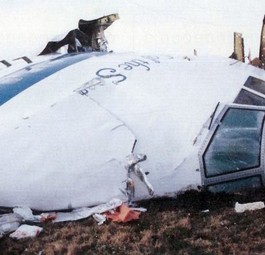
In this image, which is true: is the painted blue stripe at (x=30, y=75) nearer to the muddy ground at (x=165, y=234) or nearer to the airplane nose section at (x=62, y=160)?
the airplane nose section at (x=62, y=160)

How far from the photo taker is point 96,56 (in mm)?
9562

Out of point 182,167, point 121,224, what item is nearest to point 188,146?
point 182,167

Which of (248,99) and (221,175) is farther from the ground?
(248,99)

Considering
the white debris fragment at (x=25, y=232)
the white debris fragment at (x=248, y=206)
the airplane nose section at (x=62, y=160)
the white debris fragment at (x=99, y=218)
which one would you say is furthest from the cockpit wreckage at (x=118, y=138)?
the white debris fragment at (x=248, y=206)

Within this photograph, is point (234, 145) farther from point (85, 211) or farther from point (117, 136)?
point (85, 211)

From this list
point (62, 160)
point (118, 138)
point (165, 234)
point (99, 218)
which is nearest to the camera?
point (165, 234)

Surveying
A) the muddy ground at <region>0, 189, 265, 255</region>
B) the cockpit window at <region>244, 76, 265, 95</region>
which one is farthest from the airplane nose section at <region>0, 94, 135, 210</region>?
the cockpit window at <region>244, 76, 265, 95</region>

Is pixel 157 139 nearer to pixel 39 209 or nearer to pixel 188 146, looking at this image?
pixel 188 146

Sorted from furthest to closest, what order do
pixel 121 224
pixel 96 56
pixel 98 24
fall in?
pixel 98 24 → pixel 96 56 → pixel 121 224

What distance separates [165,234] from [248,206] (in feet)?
4.91

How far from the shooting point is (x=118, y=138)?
7395 mm

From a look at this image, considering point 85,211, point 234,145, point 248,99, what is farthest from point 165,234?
point 248,99

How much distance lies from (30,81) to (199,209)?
142 inches

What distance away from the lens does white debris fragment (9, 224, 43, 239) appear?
6.46 m
